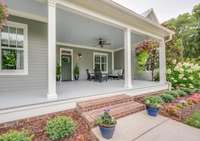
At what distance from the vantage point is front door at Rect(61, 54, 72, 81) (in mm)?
10117

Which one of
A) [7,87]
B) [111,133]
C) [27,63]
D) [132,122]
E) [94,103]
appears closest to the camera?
[111,133]

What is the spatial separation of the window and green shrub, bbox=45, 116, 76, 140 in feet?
27.7

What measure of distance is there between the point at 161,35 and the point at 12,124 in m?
8.33

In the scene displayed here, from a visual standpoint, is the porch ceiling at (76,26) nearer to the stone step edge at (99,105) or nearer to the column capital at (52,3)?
the column capital at (52,3)

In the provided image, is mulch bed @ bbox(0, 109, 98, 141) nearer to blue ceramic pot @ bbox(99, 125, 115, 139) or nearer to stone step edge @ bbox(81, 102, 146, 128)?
stone step edge @ bbox(81, 102, 146, 128)

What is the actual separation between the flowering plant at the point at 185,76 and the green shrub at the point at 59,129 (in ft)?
28.3

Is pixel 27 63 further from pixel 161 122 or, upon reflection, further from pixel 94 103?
pixel 161 122

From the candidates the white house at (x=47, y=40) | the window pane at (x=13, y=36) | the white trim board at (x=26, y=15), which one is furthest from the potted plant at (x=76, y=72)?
the window pane at (x=13, y=36)

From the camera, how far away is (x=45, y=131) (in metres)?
3.20

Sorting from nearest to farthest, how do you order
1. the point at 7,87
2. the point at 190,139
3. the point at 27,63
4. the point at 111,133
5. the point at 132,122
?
the point at 111,133
the point at 190,139
the point at 132,122
the point at 7,87
the point at 27,63

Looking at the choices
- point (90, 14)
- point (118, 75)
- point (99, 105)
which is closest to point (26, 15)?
point (90, 14)

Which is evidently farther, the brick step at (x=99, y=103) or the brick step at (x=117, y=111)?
the brick step at (x=99, y=103)

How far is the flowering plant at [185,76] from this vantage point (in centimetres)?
933

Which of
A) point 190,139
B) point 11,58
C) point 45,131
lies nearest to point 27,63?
point 11,58
